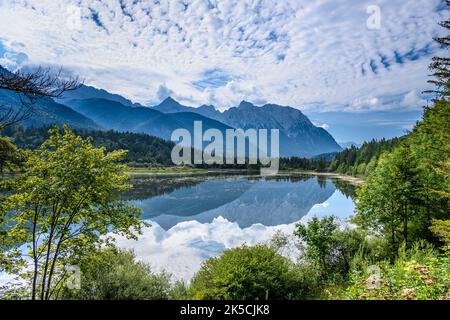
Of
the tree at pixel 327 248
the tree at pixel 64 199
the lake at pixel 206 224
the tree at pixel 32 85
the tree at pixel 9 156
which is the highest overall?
the tree at pixel 32 85

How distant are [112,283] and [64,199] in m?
4.49

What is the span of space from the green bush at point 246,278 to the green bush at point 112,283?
197 centimetres

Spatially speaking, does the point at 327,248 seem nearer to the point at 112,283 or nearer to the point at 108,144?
the point at 112,283

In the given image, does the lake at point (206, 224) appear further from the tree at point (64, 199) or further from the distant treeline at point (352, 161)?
the distant treeline at point (352, 161)

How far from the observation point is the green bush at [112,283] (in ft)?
36.2

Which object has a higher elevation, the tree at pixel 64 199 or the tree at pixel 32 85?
the tree at pixel 32 85

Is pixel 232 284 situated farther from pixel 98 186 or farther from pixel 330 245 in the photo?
pixel 330 245

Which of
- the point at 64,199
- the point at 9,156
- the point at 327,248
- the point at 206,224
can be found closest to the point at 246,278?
the point at 64,199

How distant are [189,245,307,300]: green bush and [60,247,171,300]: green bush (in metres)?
1.97

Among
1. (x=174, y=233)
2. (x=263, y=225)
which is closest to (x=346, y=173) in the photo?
(x=263, y=225)

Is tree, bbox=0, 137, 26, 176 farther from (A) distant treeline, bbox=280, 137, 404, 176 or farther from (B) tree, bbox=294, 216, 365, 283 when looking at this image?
(A) distant treeline, bbox=280, 137, 404, 176

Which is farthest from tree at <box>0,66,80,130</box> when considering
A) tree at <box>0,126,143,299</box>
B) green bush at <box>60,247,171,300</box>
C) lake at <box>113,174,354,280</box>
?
lake at <box>113,174,354,280</box>

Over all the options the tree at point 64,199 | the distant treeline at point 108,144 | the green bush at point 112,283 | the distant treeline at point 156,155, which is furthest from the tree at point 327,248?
the distant treeline at point 108,144

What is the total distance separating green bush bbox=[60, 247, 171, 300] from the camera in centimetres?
1103
